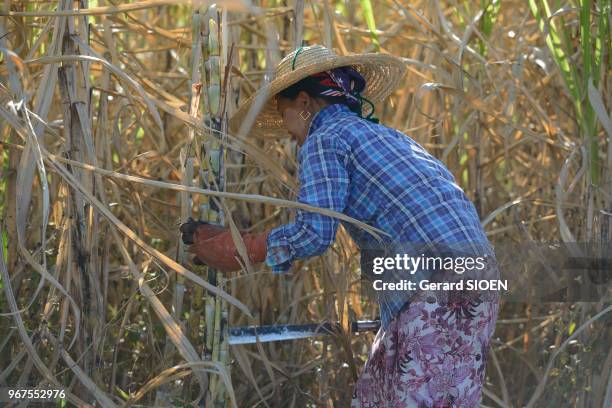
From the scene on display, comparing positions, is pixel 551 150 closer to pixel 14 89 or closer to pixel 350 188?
pixel 350 188

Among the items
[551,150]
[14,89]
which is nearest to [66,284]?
[14,89]

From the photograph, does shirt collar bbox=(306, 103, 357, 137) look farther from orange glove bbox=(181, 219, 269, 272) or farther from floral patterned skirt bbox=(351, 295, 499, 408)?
floral patterned skirt bbox=(351, 295, 499, 408)

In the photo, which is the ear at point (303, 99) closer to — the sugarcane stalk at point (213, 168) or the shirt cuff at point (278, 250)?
the sugarcane stalk at point (213, 168)

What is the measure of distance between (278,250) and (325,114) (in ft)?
0.95

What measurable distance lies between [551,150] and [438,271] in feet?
3.53

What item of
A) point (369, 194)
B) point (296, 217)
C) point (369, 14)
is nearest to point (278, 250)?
point (296, 217)

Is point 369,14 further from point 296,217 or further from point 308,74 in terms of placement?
point 296,217

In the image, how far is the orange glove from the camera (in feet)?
5.63

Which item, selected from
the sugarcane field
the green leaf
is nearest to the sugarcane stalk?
the sugarcane field

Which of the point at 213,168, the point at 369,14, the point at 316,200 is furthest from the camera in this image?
the point at 369,14

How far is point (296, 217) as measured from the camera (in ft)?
5.69

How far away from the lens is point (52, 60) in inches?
66.6

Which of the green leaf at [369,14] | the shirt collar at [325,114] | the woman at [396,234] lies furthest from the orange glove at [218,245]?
the green leaf at [369,14]

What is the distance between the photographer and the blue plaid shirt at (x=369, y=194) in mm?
1681
